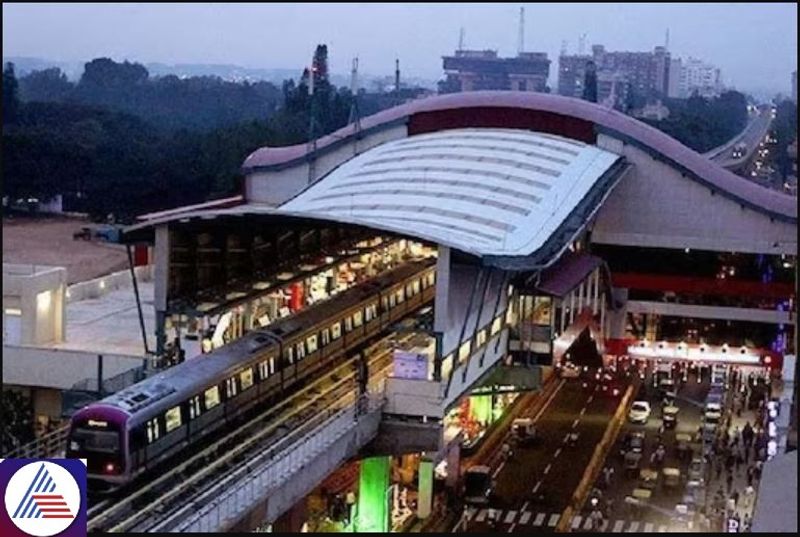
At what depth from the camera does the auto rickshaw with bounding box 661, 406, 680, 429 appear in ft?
49.7

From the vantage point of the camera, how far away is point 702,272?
62.3 feet

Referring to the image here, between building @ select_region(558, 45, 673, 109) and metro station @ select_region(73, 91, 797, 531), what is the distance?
36.8 metres

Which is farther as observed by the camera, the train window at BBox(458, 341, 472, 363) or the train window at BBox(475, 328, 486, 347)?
the train window at BBox(475, 328, 486, 347)

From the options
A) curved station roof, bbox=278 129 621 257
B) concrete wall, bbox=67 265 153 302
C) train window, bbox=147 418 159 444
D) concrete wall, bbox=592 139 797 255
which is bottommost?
concrete wall, bbox=67 265 153 302

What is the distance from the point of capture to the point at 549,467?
1347 centimetres

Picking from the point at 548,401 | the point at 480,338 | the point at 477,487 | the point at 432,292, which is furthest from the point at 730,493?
the point at 432,292

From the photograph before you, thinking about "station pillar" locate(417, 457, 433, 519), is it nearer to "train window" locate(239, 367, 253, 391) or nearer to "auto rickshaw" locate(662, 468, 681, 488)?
"train window" locate(239, 367, 253, 391)

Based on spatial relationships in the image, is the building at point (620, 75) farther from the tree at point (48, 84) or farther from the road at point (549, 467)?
the road at point (549, 467)

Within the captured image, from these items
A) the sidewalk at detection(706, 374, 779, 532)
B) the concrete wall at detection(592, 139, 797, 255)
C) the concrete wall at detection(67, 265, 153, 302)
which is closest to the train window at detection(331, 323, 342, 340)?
the sidewalk at detection(706, 374, 779, 532)

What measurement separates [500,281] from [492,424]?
2264mm

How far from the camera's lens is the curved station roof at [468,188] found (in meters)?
13.6

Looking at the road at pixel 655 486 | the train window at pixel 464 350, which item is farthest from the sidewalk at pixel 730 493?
the train window at pixel 464 350

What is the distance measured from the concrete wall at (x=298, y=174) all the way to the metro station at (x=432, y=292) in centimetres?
3

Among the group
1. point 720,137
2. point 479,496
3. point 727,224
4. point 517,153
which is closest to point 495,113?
point 517,153
